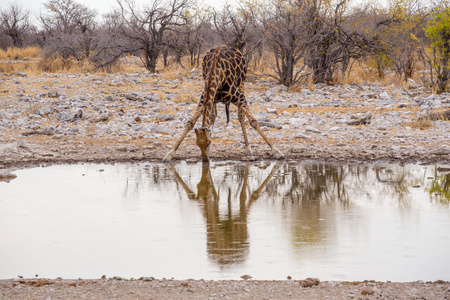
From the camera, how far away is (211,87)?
27.8 ft

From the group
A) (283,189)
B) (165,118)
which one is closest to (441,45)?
(165,118)

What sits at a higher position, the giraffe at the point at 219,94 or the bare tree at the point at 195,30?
the bare tree at the point at 195,30

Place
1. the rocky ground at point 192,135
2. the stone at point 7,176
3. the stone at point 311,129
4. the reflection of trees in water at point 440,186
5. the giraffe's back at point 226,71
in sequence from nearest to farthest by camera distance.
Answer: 1. the rocky ground at point 192,135
2. the reflection of trees in water at point 440,186
3. the stone at point 7,176
4. the giraffe's back at point 226,71
5. the stone at point 311,129

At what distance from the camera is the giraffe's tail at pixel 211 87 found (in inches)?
325

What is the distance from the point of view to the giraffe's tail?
825 cm

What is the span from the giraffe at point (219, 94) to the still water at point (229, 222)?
63 centimetres

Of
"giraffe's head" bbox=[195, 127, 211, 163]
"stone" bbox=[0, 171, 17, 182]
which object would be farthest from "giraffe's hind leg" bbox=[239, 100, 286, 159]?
"stone" bbox=[0, 171, 17, 182]

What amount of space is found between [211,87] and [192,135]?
238 centimetres

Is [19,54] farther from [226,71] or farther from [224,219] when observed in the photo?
[224,219]

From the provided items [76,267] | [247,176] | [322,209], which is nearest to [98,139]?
[247,176]

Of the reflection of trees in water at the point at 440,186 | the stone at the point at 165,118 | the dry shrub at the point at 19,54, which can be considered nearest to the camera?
the reflection of trees in water at the point at 440,186

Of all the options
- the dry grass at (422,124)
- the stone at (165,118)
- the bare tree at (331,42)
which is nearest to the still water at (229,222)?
the dry grass at (422,124)

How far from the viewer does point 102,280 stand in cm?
362

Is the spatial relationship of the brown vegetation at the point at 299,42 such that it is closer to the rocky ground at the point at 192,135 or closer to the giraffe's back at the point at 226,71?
the rocky ground at the point at 192,135
